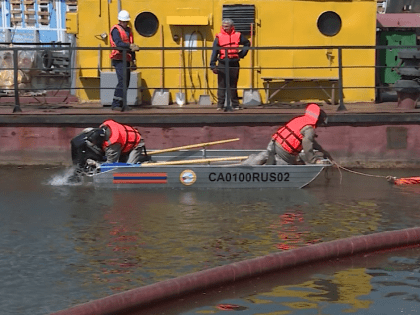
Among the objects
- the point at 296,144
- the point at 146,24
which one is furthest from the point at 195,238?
the point at 146,24

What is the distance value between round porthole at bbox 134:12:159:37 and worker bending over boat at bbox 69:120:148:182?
3.94 m

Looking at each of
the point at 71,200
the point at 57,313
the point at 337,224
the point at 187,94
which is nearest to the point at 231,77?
the point at 187,94

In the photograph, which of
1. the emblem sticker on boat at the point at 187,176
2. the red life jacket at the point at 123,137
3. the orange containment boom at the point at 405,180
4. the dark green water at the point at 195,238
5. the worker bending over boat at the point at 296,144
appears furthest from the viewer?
the orange containment boom at the point at 405,180

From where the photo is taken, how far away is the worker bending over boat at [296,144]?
12.8 metres

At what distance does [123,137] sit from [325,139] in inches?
139

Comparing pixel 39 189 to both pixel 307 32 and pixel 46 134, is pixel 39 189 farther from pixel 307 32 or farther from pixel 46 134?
pixel 307 32

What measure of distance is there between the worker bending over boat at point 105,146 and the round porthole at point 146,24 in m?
3.94

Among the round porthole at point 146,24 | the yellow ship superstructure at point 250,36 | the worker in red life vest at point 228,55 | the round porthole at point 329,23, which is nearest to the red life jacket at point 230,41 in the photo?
the worker in red life vest at point 228,55

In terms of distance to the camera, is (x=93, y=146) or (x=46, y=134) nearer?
(x=93, y=146)

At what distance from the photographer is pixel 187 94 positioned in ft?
56.3

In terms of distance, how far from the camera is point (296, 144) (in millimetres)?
12898

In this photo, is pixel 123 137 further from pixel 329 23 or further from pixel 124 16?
pixel 329 23

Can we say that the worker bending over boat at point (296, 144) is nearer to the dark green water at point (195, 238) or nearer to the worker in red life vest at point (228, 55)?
the dark green water at point (195, 238)

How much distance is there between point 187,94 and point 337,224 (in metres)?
6.96
